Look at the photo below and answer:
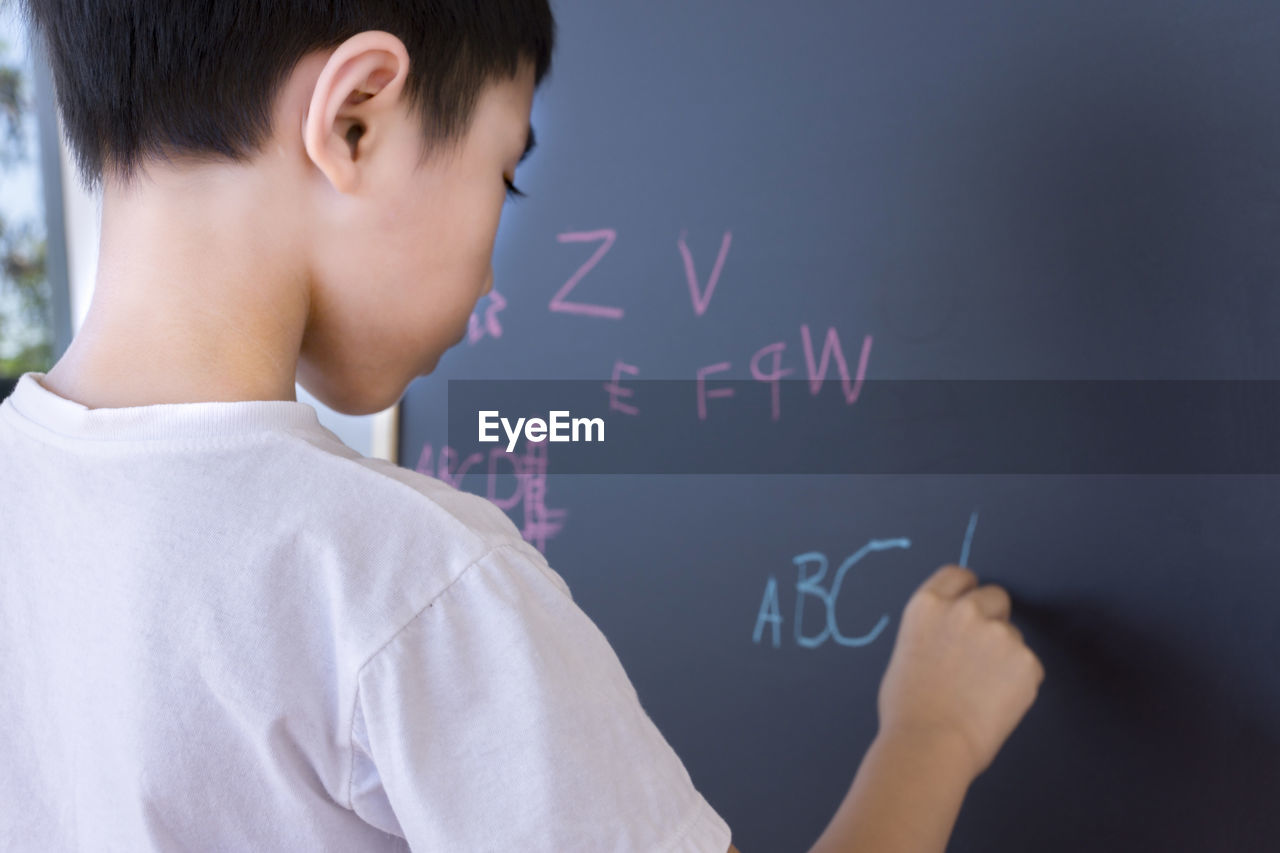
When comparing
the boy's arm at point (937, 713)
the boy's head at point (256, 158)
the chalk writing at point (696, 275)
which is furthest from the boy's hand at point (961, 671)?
the boy's head at point (256, 158)

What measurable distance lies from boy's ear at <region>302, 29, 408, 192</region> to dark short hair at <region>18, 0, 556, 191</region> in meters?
0.02

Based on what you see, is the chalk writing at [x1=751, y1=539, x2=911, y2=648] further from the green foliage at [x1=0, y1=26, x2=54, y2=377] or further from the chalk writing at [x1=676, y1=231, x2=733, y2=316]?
the green foliage at [x1=0, y1=26, x2=54, y2=377]

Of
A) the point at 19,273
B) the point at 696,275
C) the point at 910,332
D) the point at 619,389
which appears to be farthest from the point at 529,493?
the point at 19,273

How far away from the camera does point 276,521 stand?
0.34 meters

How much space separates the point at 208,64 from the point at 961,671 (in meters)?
0.56

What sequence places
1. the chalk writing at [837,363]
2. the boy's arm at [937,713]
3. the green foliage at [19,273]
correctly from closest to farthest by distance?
1. the boy's arm at [937,713]
2. the chalk writing at [837,363]
3. the green foliage at [19,273]

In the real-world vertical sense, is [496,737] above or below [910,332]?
below

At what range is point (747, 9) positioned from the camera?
0.78 metres

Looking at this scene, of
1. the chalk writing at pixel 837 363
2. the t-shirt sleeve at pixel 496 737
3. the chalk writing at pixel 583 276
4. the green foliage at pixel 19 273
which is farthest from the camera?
the green foliage at pixel 19 273

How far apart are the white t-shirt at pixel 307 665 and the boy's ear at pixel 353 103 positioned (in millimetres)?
104

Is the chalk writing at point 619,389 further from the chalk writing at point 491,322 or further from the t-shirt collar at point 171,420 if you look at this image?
the t-shirt collar at point 171,420

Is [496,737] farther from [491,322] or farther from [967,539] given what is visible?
[491,322]

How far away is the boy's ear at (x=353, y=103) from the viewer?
0.36 m

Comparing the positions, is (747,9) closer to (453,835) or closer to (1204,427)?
(1204,427)
